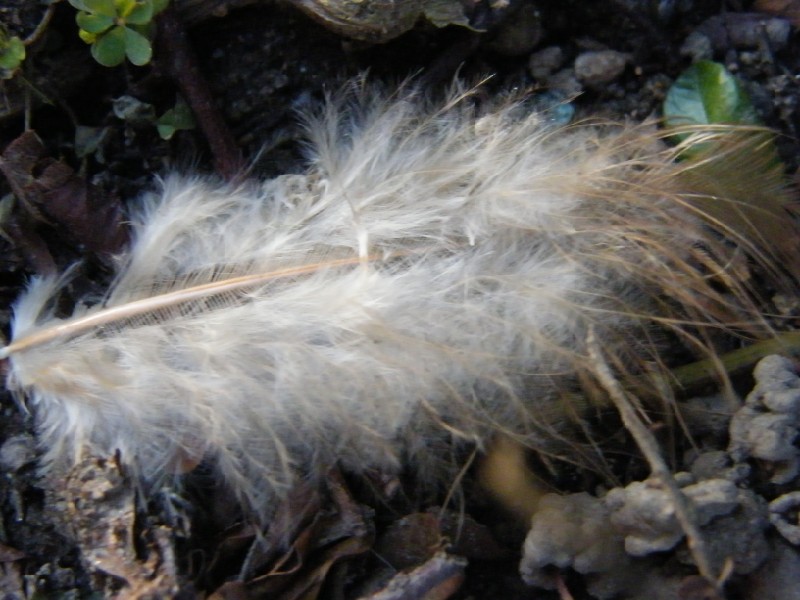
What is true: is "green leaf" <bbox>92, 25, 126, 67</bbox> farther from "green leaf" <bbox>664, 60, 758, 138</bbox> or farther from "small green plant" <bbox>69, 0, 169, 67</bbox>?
"green leaf" <bbox>664, 60, 758, 138</bbox>

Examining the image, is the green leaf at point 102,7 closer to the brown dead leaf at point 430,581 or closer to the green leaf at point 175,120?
the green leaf at point 175,120

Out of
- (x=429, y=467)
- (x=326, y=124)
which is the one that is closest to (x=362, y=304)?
(x=429, y=467)

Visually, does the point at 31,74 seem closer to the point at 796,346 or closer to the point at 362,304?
the point at 362,304

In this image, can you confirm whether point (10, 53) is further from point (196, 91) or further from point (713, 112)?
point (713, 112)

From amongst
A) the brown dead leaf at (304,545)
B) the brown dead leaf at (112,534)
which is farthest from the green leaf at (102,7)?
the brown dead leaf at (304,545)

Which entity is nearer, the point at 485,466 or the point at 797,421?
the point at 797,421

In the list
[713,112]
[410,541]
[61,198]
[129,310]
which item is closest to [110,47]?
[61,198]
